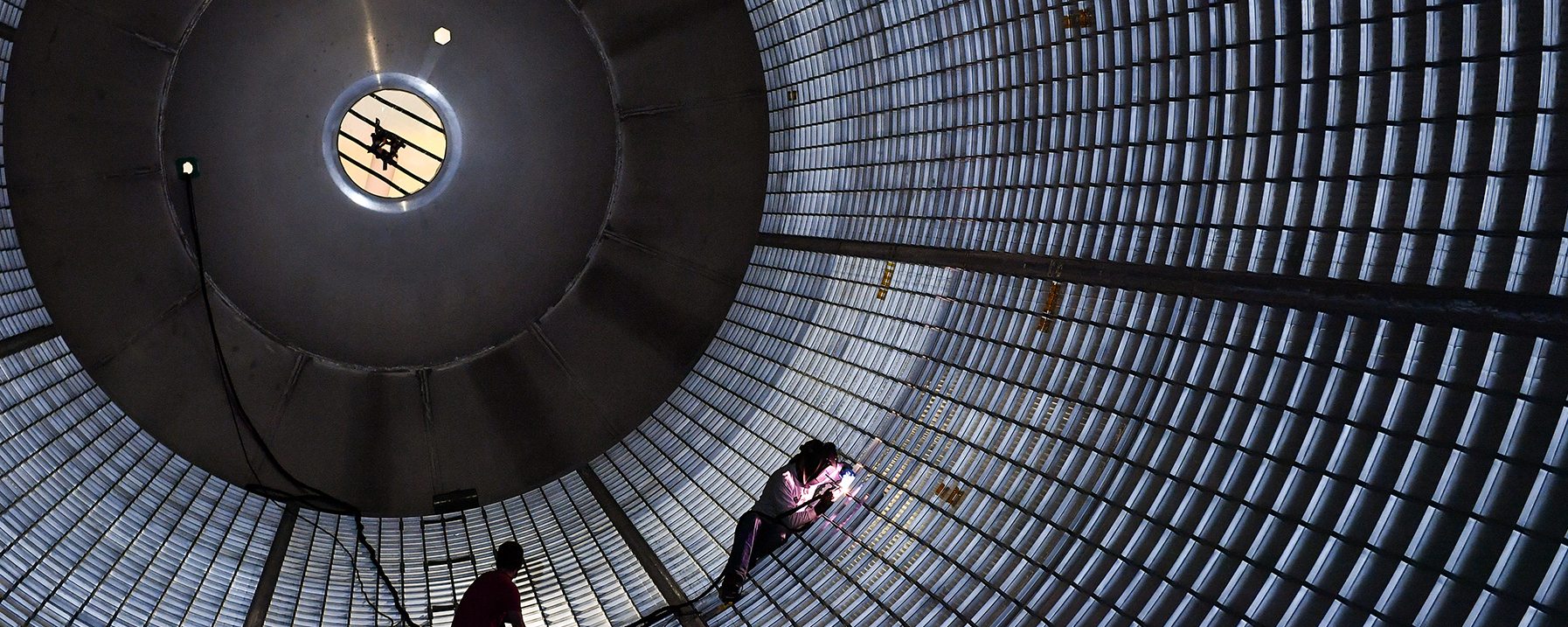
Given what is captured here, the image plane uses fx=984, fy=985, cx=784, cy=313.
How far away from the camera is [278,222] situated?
7.66 meters

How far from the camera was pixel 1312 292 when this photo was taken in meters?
4.15

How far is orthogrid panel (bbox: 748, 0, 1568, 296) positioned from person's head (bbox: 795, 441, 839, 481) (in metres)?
1.57

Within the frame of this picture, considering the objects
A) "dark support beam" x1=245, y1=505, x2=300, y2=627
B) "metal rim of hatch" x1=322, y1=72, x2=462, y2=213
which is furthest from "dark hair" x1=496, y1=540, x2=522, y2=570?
Result: "metal rim of hatch" x1=322, y1=72, x2=462, y2=213

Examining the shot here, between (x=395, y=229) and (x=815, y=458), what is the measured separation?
4.07 m

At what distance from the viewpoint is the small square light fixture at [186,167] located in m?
7.36

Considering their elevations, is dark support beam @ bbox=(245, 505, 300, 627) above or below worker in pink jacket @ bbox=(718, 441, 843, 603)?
above

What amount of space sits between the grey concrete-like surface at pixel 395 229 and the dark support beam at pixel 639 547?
40 centimetres

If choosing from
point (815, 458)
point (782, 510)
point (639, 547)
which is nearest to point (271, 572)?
point (639, 547)

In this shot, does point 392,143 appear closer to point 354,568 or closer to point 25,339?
point 25,339

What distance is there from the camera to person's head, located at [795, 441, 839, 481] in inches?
234

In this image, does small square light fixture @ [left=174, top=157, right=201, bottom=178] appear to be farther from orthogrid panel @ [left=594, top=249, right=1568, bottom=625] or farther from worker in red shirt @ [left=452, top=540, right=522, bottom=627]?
worker in red shirt @ [left=452, top=540, right=522, bottom=627]

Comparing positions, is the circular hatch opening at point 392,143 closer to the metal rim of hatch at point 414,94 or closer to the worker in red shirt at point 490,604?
the metal rim of hatch at point 414,94

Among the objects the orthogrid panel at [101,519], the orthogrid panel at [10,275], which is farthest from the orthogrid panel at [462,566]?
the orthogrid panel at [10,275]

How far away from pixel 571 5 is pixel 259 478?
4450 mm
